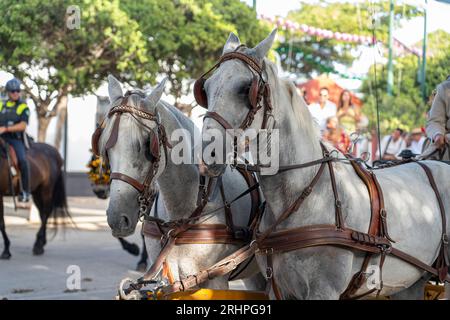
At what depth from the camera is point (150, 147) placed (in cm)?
438

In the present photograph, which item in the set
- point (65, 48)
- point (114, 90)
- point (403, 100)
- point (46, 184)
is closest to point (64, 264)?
point (46, 184)

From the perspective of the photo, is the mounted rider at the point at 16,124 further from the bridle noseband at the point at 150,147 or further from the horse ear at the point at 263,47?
the horse ear at the point at 263,47

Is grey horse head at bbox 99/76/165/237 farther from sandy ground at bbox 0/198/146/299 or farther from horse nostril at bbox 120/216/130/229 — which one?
sandy ground at bbox 0/198/146/299

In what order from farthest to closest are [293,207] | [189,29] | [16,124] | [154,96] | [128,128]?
[189,29] < [16,124] < [154,96] < [128,128] < [293,207]

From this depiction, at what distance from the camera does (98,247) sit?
13297mm

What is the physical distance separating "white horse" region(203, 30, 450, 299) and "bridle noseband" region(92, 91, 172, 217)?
0.61 metres

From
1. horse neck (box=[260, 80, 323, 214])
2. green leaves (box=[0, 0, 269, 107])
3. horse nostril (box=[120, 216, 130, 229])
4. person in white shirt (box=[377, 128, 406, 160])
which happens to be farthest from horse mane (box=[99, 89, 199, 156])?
person in white shirt (box=[377, 128, 406, 160])

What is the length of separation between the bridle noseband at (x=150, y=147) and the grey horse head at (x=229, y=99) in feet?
2.14

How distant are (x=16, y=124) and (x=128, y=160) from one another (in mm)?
8086

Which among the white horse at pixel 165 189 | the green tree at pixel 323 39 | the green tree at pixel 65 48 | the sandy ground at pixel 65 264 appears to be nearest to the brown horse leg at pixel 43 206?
the sandy ground at pixel 65 264

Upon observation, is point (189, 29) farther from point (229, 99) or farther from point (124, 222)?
point (229, 99)
